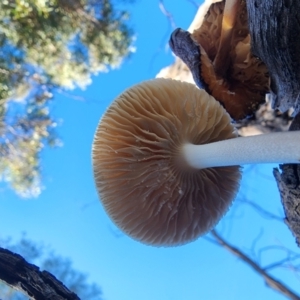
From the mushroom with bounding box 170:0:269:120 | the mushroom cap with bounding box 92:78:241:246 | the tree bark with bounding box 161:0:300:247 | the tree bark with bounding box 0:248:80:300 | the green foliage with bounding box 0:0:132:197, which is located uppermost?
the green foliage with bounding box 0:0:132:197

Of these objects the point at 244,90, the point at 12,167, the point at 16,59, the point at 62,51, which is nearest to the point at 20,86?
the point at 16,59

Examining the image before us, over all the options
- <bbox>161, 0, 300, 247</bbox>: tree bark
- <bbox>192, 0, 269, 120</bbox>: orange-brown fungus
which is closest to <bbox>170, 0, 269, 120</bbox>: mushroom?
<bbox>192, 0, 269, 120</bbox>: orange-brown fungus

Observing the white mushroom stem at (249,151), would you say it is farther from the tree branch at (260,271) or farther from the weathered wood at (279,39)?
the tree branch at (260,271)

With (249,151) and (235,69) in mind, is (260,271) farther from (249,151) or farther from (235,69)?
(249,151)

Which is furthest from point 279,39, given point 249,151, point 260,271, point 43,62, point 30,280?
point 43,62

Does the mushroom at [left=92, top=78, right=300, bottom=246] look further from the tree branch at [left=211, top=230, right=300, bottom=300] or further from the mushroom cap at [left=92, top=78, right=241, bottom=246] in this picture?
the tree branch at [left=211, top=230, right=300, bottom=300]

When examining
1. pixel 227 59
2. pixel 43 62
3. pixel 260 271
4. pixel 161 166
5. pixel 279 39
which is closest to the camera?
pixel 279 39

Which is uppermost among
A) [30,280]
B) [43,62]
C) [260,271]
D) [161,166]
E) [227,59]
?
[43,62]

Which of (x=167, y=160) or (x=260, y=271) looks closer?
(x=167, y=160)
